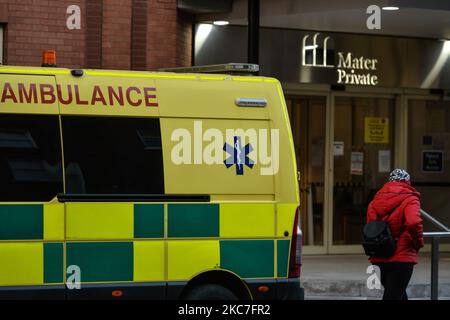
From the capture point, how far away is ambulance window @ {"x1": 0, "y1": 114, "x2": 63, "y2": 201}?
7.10 metres

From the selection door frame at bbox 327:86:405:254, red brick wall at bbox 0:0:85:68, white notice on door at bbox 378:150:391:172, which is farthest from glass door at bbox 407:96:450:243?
red brick wall at bbox 0:0:85:68

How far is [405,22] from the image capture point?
43.8ft

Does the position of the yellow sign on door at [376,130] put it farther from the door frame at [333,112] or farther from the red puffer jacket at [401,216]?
the red puffer jacket at [401,216]

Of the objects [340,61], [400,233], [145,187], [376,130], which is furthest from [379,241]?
[376,130]

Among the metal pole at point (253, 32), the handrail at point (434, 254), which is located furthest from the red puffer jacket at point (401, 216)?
the metal pole at point (253, 32)

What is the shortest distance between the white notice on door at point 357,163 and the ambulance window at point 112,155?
7.94 meters

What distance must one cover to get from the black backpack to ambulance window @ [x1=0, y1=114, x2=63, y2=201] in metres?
2.85

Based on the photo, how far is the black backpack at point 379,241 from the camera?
26.9ft

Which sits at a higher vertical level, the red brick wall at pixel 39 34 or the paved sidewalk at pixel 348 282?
the red brick wall at pixel 39 34

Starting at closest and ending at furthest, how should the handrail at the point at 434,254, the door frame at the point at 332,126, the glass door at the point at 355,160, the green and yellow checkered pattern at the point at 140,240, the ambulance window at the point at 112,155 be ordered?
the green and yellow checkered pattern at the point at 140,240 → the ambulance window at the point at 112,155 → the handrail at the point at 434,254 → the door frame at the point at 332,126 → the glass door at the point at 355,160

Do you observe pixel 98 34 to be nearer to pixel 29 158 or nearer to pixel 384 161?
pixel 384 161

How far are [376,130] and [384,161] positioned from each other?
536mm

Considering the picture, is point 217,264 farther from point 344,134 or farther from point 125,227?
point 344,134

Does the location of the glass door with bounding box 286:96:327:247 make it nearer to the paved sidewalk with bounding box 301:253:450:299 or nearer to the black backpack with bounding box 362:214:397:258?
the paved sidewalk with bounding box 301:253:450:299
